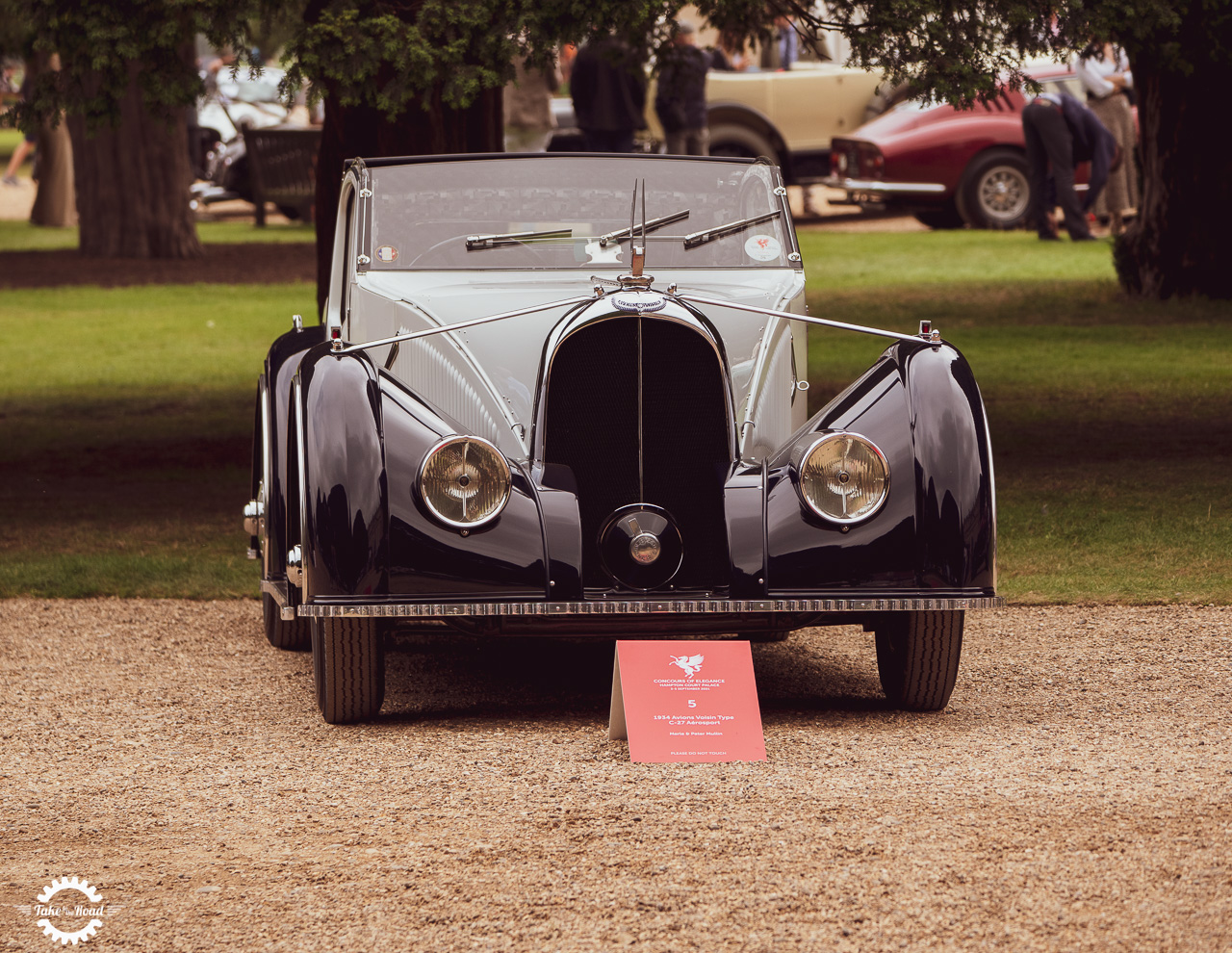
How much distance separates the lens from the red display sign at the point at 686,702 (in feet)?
16.6

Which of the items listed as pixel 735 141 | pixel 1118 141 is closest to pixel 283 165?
pixel 735 141

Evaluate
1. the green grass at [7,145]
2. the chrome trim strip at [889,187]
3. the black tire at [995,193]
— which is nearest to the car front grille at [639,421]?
the chrome trim strip at [889,187]

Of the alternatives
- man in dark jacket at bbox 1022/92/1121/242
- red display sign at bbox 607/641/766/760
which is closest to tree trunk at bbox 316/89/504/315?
Result: red display sign at bbox 607/641/766/760

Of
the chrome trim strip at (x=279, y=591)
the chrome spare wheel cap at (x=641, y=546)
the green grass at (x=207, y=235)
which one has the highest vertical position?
the chrome spare wheel cap at (x=641, y=546)

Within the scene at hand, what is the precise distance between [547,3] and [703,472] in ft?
9.83

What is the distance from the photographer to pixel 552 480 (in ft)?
18.1

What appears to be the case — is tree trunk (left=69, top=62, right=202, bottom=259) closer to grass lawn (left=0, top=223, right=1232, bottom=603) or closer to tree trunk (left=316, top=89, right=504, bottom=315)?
grass lawn (left=0, top=223, right=1232, bottom=603)

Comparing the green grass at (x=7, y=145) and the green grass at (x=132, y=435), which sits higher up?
the green grass at (x=132, y=435)

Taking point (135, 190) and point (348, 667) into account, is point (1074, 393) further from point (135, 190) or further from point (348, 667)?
point (135, 190)

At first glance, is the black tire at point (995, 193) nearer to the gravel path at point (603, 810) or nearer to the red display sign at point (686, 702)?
the gravel path at point (603, 810)

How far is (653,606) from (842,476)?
2.14ft

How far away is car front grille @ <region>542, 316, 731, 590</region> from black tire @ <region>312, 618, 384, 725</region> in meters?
0.72

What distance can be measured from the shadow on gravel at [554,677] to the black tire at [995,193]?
1677 cm

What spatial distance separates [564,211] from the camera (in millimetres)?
6617
